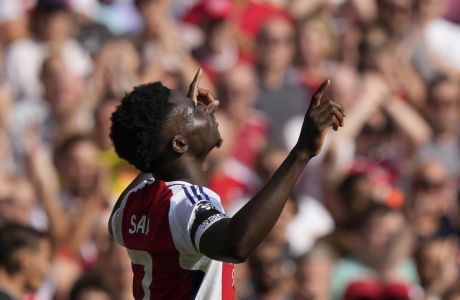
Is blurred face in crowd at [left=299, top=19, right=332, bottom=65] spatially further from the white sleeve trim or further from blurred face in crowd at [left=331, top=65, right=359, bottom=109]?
the white sleeve trim

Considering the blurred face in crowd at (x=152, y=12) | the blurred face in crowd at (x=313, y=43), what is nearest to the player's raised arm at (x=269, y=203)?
the blurred face in crowd at (x=152, y=12)

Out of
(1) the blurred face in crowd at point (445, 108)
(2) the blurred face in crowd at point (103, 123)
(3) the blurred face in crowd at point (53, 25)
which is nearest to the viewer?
(2) the blurred face in crowd at point (103, 123)

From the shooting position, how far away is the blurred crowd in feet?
27.3

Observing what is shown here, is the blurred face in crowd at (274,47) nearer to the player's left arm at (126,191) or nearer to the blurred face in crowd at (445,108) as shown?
the blurred face in crowd at (445,108)

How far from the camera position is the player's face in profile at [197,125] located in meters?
4.19

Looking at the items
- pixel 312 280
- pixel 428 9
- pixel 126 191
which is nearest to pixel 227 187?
pixel 312 280

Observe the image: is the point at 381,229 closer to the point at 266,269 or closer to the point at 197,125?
the point at 266,269

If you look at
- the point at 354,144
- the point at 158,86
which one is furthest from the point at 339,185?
the point at 158,86

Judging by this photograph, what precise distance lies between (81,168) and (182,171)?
442 cm

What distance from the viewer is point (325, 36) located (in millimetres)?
10055

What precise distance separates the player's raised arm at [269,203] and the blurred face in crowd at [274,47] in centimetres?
577

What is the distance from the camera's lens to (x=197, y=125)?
4.20m

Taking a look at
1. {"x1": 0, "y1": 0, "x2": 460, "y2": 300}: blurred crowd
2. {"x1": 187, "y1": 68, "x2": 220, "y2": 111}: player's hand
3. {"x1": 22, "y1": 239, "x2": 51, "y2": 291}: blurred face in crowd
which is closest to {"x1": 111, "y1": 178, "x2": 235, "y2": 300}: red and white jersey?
{"x1": 187, "y1": 68, "x2": 220, "y2": 111}: player's hand

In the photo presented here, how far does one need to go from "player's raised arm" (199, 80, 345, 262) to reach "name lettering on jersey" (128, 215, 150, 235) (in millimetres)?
425
